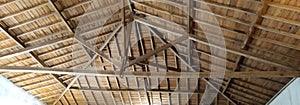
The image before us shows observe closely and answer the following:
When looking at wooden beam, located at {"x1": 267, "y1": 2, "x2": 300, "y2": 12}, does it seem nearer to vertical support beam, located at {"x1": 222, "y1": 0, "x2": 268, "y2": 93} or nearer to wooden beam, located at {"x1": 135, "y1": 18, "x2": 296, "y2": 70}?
vertical support beam, located at {"x1": 222, "y1": 0, "x2": 268, "y2": 93}

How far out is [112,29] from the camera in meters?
8.45

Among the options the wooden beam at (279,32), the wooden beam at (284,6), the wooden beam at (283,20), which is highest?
the wooden beam at (284,6)

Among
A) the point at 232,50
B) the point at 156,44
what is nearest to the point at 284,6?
the point at 232,50

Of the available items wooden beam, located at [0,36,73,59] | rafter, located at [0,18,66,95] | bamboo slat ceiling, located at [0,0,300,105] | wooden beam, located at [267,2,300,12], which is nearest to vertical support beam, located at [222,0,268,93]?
bamboo slat ceiling, located at [0,0,300,105]

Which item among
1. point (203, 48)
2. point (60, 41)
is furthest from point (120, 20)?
point (203, 48)

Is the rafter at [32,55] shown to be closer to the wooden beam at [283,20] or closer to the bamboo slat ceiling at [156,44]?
the bamboo slat ceiling at [156,44]

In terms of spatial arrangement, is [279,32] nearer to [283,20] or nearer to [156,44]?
[283,20]

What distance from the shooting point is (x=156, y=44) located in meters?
8.81

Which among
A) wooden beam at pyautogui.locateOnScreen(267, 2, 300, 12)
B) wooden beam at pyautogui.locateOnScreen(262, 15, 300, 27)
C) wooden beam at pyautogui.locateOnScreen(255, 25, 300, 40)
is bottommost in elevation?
wooden beam at pyautogui.locateOnScreen(255, 25, 300, 40)

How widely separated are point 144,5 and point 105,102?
479 cm

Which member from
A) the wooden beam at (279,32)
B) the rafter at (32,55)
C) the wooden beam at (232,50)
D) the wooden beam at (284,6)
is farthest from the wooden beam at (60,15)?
the wooden beam at (284,6)

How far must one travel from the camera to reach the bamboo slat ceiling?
20.1ft

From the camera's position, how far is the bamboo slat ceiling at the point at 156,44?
6.14m

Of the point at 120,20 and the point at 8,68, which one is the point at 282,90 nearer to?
the point at 120,20
